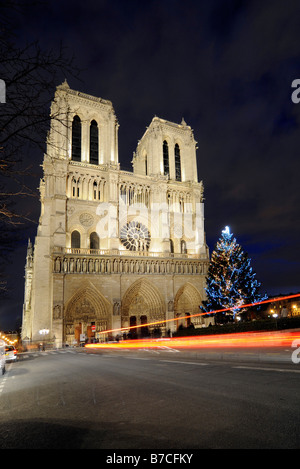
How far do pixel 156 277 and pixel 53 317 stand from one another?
1231 centimetres

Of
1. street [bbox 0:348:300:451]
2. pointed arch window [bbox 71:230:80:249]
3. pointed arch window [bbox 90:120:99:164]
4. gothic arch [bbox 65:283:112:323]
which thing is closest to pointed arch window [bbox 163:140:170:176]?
pointed arch window [bbox 90:120:99:164]

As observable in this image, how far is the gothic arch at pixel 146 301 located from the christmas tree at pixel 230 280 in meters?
9.75

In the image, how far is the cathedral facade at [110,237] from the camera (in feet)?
101

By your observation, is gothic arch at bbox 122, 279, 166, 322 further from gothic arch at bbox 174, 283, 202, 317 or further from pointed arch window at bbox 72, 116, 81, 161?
pointed arch window at bbox 72, 116, 81, 161

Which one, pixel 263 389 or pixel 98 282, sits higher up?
pixel 98 282

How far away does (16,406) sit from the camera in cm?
529

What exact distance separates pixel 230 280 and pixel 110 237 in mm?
14913

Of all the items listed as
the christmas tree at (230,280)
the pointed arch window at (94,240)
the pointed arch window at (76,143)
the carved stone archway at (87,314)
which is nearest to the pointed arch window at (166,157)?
the pointed arch window at (76,143)

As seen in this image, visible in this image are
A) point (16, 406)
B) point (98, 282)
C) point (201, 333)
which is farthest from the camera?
point (98, 282)

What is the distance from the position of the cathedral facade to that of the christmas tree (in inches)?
404

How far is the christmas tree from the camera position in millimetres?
23828

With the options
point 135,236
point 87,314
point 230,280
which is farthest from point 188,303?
point 230,280
